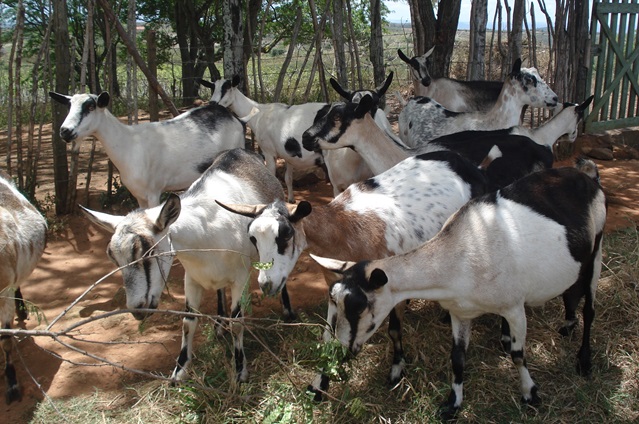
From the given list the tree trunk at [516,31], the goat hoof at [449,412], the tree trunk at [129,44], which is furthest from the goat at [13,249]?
the tree trunk at [516,31]

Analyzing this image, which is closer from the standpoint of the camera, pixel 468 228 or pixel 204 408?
pixel 468 228

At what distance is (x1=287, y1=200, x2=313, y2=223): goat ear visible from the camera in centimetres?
381

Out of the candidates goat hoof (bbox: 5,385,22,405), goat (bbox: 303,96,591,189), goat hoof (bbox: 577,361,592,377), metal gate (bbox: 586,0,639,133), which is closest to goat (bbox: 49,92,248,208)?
goat (bbox: 303,96,591,189)

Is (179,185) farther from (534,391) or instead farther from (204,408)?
(534,391)

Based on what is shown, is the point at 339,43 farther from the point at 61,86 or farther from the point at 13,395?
the point at 13,395

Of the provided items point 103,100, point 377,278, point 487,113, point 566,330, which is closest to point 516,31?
point 487,113

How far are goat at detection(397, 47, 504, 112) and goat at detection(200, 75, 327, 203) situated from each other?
1.81 m

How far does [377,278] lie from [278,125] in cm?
511

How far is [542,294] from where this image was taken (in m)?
3.81

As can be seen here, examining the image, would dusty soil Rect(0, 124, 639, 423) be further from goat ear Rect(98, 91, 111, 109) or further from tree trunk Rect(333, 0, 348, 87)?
tree trunk Rect(333, 0, 348, 87)

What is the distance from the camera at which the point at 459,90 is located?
29.3ft

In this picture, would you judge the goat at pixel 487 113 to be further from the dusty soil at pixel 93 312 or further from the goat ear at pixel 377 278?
the goat ear at pixel 377 278

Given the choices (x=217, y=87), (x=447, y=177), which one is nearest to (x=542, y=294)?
(x=447, y=177)

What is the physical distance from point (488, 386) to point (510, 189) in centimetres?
135
